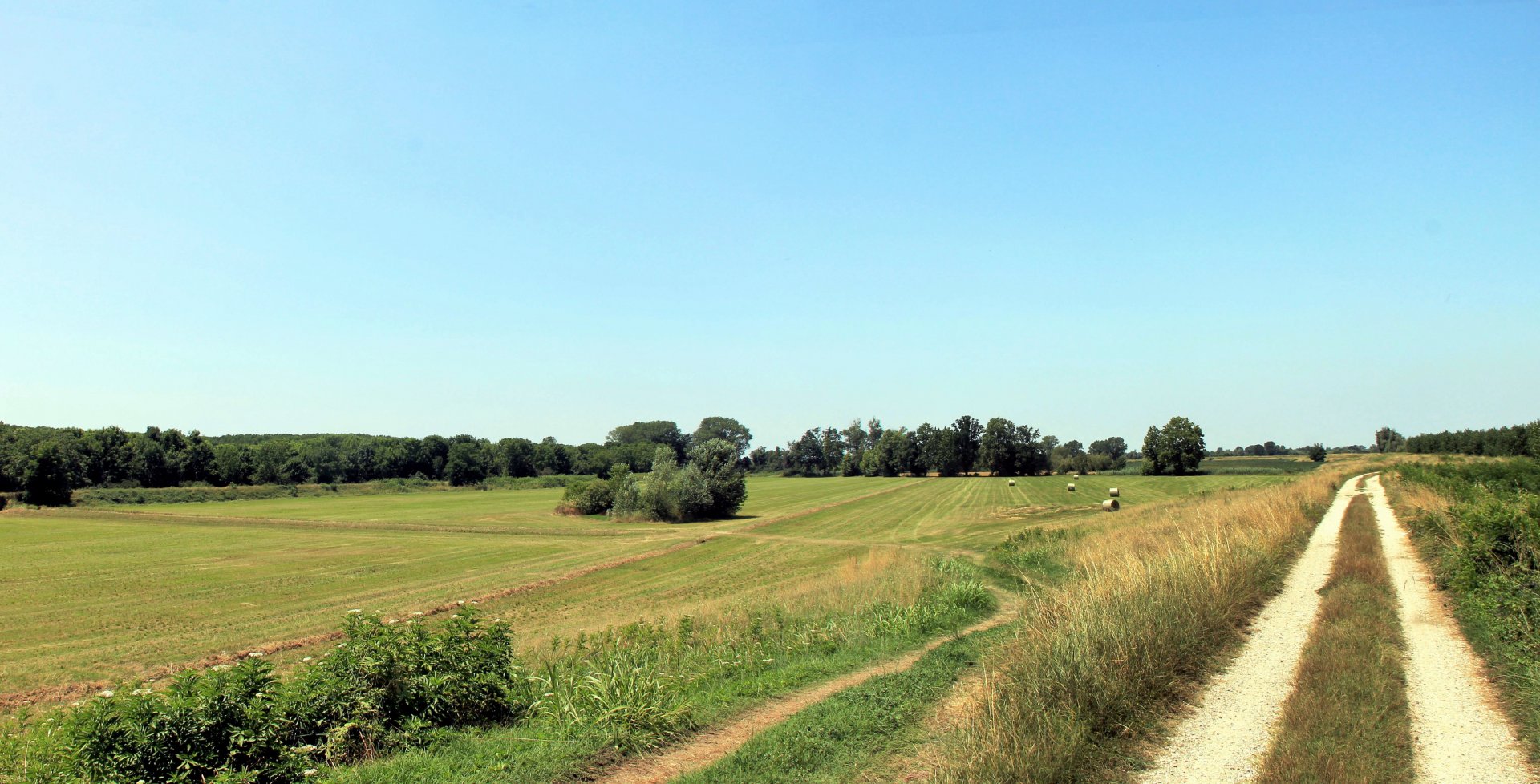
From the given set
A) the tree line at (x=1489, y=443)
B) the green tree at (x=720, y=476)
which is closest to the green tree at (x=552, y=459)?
the green tree at (x=720, y=476)

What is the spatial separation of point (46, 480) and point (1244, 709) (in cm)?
11820

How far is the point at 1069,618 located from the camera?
10141 millimetres

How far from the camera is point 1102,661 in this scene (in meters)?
8.84

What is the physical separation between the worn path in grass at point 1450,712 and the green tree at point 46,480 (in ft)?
388

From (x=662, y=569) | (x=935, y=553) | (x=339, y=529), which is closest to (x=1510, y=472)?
(x=935, y=553)

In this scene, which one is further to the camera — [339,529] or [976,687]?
[339,529]

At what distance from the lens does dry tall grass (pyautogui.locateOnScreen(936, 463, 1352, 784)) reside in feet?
22.5

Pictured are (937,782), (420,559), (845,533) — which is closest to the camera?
(937,782)

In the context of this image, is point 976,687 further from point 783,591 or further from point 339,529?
point 339,529

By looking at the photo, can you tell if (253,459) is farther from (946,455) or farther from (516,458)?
(946,455)

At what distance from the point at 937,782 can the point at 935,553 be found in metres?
28.4

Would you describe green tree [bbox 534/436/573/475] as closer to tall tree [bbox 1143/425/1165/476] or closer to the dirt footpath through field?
tall tree [bbox 1143/425/1165/476]

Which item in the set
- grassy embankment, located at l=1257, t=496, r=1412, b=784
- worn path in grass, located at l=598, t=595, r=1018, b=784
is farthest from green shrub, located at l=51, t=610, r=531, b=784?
grassy embankment, located at l=1257, t=496, r=1412, b=784

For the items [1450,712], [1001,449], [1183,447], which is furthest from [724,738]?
[1001,449]
